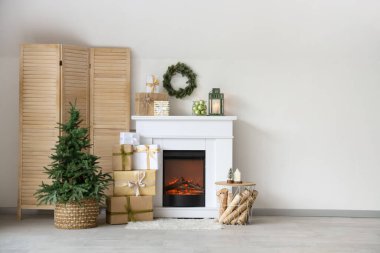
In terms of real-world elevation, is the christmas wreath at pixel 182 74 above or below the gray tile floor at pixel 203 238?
above

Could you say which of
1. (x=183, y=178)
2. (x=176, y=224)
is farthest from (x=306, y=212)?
(x=176, y=224)

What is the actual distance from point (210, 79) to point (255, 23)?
0.87m

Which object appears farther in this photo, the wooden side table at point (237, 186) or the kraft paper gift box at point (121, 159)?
the kraft paper gift box at point (121, 159)

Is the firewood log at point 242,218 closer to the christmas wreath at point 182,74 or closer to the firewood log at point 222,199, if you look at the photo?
the firewood log at point 222,199

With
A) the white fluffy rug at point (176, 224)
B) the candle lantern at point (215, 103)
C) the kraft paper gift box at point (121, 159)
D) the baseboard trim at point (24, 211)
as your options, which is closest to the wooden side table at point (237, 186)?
the white fluffy rug at point (176, 224)

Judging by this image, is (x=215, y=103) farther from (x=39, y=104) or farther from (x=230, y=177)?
(x=39, y=104)

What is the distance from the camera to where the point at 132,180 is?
22.8 feet

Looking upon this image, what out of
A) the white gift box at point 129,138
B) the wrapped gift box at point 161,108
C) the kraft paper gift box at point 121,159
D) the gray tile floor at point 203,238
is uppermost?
the wrapped gift box at point 161,108

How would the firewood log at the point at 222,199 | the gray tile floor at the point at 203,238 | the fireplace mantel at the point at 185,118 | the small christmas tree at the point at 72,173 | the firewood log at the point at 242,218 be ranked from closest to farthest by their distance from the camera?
the gray tile floor at the point at 203,238, the small christmas tree at the point at 72,173, the firewood log at the point at 242,218, the firewood log at the point at 222,199, the fireplace mantel at the point at 185,118

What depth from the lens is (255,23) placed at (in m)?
Result: 7.28

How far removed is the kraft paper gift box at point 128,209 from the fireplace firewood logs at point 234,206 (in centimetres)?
76

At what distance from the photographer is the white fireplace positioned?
727 centimetres

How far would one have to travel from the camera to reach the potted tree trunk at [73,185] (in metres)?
6.41

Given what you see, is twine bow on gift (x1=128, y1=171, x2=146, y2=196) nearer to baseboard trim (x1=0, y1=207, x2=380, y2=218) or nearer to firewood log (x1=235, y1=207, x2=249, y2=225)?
firewood log (x1=235, y1=207, x2=249, y2=225)
